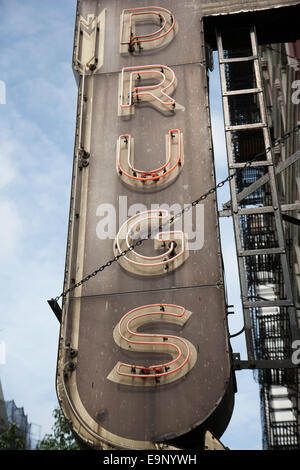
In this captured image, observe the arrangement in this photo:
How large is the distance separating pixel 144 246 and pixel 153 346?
1926 millimetres

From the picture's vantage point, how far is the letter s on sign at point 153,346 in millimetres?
8742

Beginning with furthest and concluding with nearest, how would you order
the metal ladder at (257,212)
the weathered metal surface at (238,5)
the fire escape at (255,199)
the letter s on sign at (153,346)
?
the weathered metal surface at (238,5) < the fire escape at (255,199) < the metal ladder at (257,212) < the letter s on sign at (153,346)

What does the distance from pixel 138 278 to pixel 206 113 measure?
3.84 meters

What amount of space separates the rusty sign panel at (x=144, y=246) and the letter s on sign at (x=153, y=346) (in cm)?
2

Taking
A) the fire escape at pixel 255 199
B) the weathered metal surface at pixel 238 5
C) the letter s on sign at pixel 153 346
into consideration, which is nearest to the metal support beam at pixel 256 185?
the fire escape at pixel 255 199

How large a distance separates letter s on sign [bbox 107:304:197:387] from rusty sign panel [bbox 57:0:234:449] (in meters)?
0.02

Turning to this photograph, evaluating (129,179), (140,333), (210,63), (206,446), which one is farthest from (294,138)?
(206,446)

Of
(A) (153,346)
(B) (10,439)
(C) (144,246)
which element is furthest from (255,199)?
(B) (10,439)

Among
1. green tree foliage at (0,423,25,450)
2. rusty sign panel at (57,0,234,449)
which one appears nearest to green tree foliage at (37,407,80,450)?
green tree foliage at (0,423,25,450)

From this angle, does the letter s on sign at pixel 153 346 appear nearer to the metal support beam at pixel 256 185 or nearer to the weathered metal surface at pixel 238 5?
the metal support beam at pixel 256 185

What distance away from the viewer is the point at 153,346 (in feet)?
29.7

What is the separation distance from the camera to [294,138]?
15992 millimetres

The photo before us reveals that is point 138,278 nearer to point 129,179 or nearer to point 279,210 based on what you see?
point 129,179

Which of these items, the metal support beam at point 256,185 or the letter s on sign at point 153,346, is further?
the metal support beam at point 256,185
